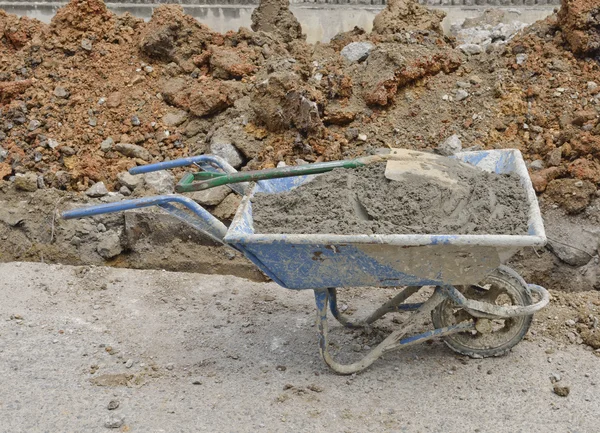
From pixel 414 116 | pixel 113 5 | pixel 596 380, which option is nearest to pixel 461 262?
pixel 596 380

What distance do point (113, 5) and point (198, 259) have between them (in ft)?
13.8

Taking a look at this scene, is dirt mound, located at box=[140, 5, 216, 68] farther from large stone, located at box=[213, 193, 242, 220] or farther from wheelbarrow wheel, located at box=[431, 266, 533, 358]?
wheelbarrow wheel, located at box=[431, 266, 533, 358]

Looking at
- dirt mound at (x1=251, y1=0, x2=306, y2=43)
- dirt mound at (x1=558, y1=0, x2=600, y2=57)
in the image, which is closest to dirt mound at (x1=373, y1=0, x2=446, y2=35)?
dirt mound at (x1=251, y1=0, x2=306, y2=43)

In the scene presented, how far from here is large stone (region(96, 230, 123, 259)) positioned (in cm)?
549

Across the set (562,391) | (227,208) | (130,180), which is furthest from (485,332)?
(130,180)

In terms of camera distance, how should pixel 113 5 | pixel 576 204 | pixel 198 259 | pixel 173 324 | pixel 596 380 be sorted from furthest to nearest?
1. pixel 113 5
2. pixel 198 259
3. pixel 576 204
4. pixel 173 324
5. pixel 596 380

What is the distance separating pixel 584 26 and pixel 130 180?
3819 mm

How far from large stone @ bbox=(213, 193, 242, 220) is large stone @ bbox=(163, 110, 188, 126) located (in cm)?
105

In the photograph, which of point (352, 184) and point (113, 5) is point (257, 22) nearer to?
point (113, 5)

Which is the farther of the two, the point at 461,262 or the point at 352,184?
the point at 352,184

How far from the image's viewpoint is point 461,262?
3445 mm

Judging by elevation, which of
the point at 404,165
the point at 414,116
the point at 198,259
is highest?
the point at 404,165

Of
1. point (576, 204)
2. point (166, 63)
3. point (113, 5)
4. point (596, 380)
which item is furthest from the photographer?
point (113, 5)

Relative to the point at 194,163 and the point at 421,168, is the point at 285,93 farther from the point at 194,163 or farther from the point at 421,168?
the point at 421,168
